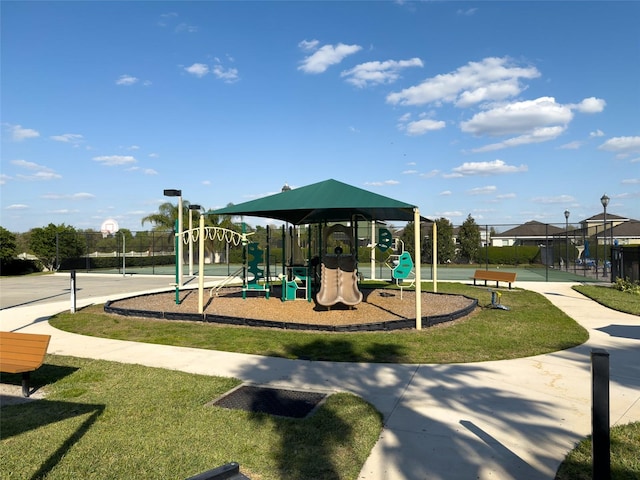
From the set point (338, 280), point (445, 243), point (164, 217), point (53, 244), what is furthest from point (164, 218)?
point (338, 280)

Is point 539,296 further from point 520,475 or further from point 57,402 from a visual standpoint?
point 57,402

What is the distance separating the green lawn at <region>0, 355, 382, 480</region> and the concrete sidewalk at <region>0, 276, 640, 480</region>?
36 centimetres

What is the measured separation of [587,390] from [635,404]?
55 cm

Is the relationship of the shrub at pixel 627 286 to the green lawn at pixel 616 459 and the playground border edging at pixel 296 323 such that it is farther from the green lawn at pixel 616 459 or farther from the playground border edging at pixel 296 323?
the green lawn at pixel 616 459

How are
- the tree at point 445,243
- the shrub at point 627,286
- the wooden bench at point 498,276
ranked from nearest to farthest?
the shrub at point 627,286
the wooden bench at point 498,276
the tree at point 445,243

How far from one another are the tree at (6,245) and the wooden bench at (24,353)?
3088cm

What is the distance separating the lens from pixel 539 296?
15.0 meters

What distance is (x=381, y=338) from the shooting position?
8.50m

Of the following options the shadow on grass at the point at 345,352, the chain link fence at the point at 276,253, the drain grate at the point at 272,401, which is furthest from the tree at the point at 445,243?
the drain grate at the point at 272,401

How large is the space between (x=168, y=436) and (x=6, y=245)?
34.7m

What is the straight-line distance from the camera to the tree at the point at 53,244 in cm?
3419

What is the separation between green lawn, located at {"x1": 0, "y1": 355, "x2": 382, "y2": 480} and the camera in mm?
3453

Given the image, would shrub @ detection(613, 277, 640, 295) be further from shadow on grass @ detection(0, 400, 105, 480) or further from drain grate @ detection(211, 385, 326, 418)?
shadow on grass @ detection(0, 400, 105, 480)

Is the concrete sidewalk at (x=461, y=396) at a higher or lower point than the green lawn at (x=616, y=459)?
lower
